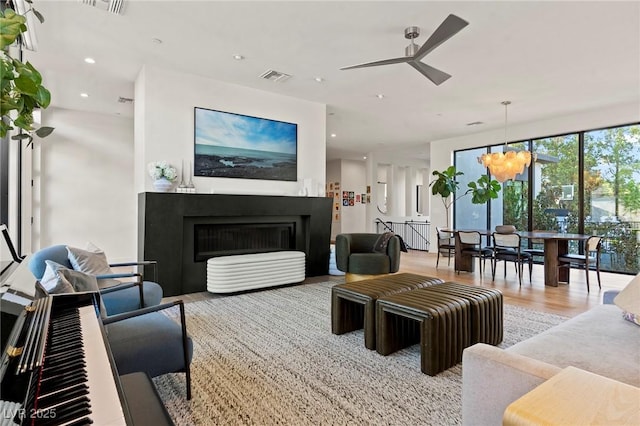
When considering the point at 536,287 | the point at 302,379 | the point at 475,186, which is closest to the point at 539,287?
the point at 536,287

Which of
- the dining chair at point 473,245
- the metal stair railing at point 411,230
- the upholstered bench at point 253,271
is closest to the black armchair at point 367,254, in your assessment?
the upholstered bench at point 253,271

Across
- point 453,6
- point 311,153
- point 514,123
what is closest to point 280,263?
point 311,153

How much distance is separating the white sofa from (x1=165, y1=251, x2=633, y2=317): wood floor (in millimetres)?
2307

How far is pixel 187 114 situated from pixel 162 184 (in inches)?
43.6

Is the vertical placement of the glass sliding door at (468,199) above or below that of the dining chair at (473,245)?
above

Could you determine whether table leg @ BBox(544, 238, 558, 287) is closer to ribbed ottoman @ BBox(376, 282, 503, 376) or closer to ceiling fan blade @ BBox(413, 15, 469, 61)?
ribbed ottoman @ BBox(376, 282, 503, 376)

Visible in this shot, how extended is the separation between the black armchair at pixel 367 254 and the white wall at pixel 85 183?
396 cm

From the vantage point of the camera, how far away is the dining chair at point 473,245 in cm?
583

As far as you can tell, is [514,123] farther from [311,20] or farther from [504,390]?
[504,390]

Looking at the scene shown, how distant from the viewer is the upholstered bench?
4344 millimetres

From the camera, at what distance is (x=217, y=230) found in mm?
4887

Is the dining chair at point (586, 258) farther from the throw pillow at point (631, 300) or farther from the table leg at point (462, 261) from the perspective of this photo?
the throw pillow at point (631, 300)

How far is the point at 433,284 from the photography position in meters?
3.19

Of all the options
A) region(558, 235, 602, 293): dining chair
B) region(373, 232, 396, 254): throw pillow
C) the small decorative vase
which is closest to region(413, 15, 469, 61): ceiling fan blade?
region(373, 232, 396, 254): throw pillow
